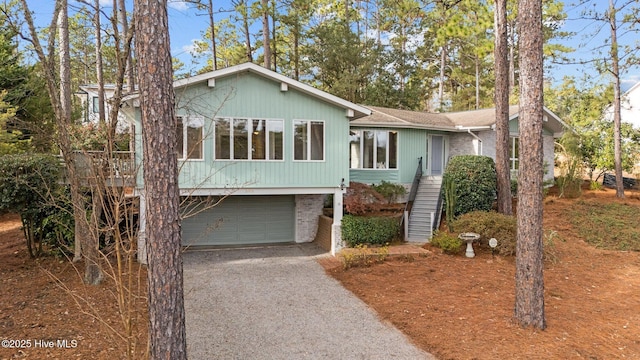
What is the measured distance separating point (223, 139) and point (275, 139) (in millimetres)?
1563

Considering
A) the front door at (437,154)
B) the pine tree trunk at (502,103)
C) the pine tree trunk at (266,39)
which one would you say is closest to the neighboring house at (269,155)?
the front door at (437,154)

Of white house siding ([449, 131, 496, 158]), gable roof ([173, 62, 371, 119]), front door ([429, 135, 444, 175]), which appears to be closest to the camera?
gable roof ([173, 62, 371, 119])

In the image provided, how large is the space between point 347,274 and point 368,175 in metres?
6.46

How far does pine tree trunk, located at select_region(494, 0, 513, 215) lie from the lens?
12.5 m

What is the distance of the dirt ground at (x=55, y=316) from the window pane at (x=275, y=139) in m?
4.89

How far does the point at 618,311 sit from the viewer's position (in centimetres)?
689

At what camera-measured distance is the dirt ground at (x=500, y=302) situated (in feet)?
18.2

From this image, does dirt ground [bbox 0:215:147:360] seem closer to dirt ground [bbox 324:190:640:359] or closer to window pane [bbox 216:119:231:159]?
window pane [bbox 216:119:231:159]

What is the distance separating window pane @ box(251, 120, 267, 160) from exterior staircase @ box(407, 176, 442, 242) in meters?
5.93

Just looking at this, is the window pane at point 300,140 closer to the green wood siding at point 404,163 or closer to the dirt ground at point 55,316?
the green wood siding at point 404,163

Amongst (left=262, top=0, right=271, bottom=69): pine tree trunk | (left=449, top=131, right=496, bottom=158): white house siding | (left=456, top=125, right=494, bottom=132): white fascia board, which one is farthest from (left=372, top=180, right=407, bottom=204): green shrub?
(left=262, top=0, right=271, bottom=69): pine tree trunk

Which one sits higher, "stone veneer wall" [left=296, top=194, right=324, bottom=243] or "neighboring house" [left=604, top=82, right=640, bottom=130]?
"neighboring house" [left=604, top=82, right=640, bottom=130]

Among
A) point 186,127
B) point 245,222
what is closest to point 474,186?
point 245,222

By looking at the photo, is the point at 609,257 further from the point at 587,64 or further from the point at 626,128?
the point at 626,128
